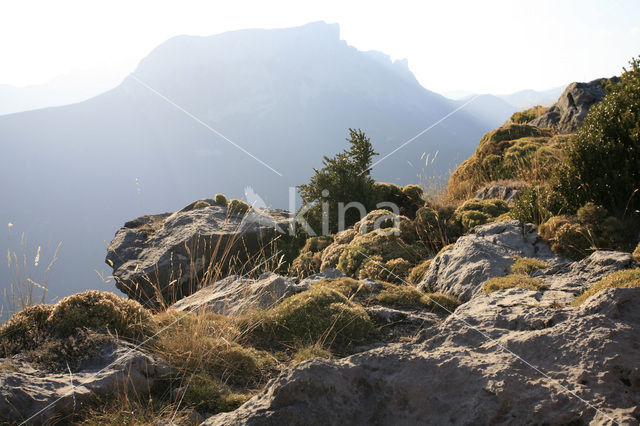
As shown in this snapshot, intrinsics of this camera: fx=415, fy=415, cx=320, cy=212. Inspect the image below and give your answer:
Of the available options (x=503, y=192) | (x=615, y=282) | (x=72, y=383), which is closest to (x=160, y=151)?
(x=503, y=192)

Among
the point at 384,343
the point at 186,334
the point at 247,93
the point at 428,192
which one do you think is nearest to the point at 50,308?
the point at 186,334

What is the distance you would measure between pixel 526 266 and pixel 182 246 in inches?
350

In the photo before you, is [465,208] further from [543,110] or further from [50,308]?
[543,110]

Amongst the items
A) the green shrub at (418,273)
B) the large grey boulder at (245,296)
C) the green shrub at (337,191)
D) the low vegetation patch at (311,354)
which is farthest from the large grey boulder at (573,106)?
the low vegetation patch at (311,354)

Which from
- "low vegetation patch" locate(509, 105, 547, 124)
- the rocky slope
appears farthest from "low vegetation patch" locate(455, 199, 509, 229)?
"low vegetation patch" locate(509, 105, 547, 124)

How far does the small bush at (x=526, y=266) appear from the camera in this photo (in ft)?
20.1

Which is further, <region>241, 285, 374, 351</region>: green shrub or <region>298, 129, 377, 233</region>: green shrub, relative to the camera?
<region>298, 129, 377, 233</region>: green shrub

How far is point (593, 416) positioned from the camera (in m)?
2.25

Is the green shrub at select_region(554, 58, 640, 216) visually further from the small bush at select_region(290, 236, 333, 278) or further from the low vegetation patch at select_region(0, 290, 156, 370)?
the low vegetation patch at select_region(0, 290, 156, 370)

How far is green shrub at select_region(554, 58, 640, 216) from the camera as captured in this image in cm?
668

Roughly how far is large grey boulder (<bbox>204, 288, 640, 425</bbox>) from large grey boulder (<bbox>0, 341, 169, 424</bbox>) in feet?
4.42

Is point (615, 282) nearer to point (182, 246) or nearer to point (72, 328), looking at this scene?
point (72, 328)

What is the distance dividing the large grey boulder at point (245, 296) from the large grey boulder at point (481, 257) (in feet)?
7.58

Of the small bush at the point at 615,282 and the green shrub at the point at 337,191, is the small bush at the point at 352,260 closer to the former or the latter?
the green shrub at the point at 337,191
